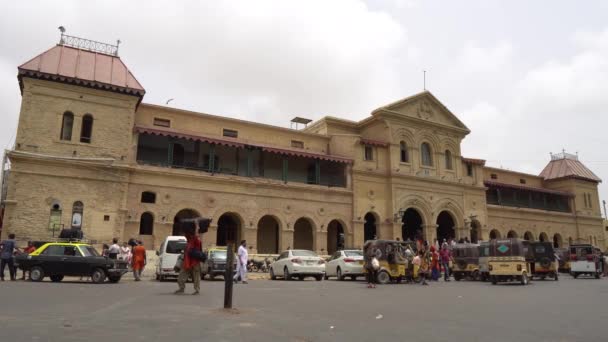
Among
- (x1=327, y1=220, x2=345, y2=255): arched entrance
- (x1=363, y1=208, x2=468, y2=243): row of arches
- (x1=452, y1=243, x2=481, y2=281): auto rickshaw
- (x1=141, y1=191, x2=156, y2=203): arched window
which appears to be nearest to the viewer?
(x1=452, y1=243, x2=481, y2=281): auto rickshaw

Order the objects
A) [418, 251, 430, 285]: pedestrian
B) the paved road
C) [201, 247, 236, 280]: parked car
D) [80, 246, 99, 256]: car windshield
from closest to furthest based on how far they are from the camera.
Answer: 1. the paved road
2. [80, 246, 99, 256]: car windshield
3. [418, 251, 430, 285]: pedestrian
4. [201, 247, 236, 280]: parked car

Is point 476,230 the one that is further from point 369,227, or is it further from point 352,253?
point 352,253

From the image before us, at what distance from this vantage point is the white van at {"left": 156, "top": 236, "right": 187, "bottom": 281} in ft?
63.0

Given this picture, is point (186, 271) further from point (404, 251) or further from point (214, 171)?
point (214, 171)

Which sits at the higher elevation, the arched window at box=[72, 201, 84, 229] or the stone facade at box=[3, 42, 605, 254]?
the stone facade at box=[3, 42, 605, 254]

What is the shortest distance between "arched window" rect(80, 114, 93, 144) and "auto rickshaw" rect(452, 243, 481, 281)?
20.2 metres

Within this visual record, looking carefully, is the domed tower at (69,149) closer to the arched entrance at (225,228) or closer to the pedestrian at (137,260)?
the pedestrian at (137,260)

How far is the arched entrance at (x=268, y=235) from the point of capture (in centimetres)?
3150

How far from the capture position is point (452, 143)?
1507 inches

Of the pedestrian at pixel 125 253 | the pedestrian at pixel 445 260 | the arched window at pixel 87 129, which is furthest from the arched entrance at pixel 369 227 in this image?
the arched window at pixel 87 129

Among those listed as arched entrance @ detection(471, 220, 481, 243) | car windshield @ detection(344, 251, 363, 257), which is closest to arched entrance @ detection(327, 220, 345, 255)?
car windshield @ detection(344, 251, 363, 257)

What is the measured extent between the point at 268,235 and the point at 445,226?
53.1 ft

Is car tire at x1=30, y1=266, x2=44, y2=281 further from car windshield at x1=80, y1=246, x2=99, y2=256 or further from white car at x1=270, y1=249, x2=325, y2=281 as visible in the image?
white car at x1=270, y1=249, x2=325, y2=281

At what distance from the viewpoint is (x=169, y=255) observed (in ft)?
63.1
